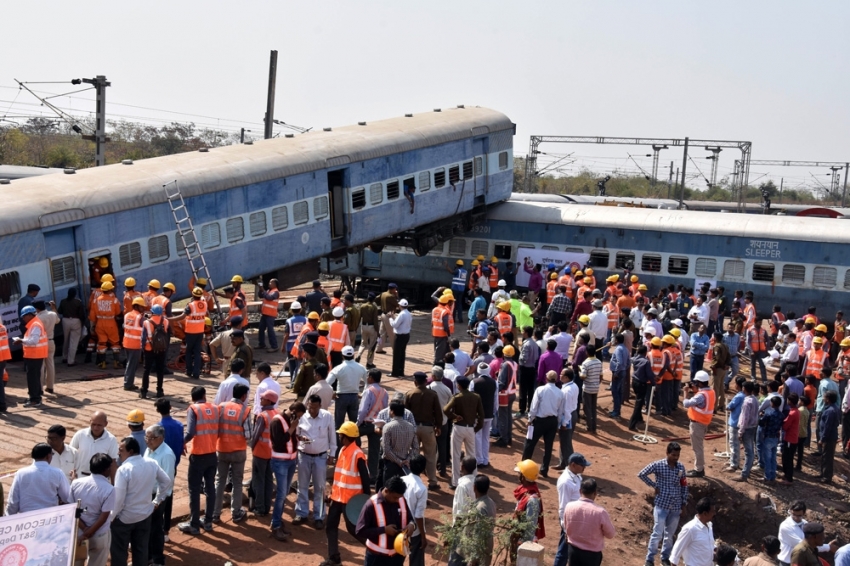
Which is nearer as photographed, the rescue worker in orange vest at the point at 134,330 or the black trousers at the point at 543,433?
the black trousers at the point at 543,433

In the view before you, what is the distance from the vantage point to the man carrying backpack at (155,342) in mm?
14383

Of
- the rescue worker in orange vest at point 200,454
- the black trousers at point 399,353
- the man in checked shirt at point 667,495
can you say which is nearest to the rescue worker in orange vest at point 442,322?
the black trousers at point 399,353

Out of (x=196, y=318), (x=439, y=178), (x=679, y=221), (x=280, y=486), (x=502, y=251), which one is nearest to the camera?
(x=280, y=486)

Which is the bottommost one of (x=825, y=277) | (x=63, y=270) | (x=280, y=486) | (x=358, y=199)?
(x=280, y=486)

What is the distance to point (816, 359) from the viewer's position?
17109 mm

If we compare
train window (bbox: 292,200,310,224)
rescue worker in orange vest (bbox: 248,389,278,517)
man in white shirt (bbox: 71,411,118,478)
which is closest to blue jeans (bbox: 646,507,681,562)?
rescue worker in orange vest (bbox: 248,389,278,517)

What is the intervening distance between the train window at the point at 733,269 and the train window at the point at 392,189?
28.5 ft

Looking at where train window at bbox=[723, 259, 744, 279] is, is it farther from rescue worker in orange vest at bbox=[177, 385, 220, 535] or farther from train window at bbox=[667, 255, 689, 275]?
rescue worker in orange vest at bbox=[177, 385, 220, 535]

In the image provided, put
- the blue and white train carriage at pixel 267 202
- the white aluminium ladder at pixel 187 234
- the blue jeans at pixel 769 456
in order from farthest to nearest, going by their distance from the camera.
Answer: the white aluminium ladder at pixel 187 234 < the blue and white train carriage at pixel 267 202 < the blue jeans at pixel 769 456

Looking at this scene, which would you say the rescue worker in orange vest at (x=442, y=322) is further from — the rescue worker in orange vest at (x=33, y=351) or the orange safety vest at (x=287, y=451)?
the orange safety vest at (x=287, y=451)

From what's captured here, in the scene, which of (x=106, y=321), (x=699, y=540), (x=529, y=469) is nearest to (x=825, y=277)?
(x=699, y=540)

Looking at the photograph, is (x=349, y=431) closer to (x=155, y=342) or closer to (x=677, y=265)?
(x=155, y=342)

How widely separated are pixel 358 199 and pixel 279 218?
2.86 m

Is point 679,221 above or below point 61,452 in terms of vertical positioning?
above
